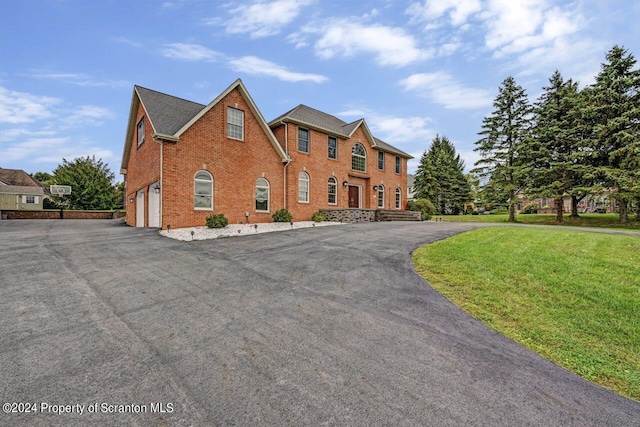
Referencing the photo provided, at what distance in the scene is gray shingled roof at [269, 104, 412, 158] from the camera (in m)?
18.4

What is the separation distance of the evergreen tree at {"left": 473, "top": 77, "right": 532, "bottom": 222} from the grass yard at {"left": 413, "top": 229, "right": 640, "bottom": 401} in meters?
16.9

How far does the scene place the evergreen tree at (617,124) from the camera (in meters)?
17.8

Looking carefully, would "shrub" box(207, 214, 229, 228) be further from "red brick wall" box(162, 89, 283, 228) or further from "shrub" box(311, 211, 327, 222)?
"shrub" box(311, 211, 327, 222)

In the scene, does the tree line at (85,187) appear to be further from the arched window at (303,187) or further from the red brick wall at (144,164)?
the arched window at (303,187)

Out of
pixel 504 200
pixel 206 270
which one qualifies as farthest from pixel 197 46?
pixel 504 200

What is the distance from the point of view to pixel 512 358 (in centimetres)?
313

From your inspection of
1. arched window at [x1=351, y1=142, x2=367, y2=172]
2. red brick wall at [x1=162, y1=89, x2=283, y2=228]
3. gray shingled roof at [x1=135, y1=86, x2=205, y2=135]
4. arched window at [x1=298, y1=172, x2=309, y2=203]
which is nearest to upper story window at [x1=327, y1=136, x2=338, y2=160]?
arched window at [x1=351, y1=142, x2=367, y2=172]

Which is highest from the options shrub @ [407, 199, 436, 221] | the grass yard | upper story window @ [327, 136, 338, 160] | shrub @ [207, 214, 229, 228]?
upper story window @ [327, 136, 338, 160]

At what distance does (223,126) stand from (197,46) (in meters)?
6.97

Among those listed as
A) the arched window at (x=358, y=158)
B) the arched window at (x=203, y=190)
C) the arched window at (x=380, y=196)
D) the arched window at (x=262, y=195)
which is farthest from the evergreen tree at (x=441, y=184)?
the arched window at (x=203, y=190)

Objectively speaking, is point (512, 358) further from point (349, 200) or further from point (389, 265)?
point (349, 200)

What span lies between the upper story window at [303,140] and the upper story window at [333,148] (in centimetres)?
211

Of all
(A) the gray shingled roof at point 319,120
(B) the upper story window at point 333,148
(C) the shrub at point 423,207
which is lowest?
(C) the shrub at point 423,207

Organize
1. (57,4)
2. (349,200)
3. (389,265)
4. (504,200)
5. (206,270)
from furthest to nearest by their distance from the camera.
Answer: (504,200)
(349,200)
(57,4)
(389,265)
(206,270)
